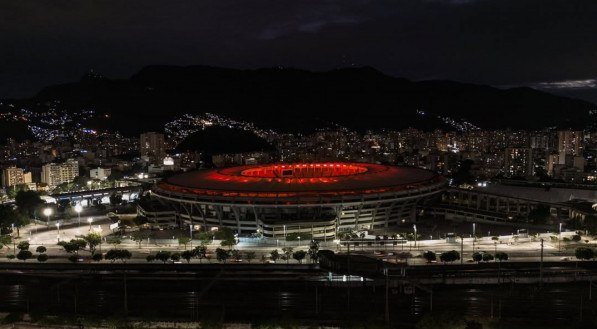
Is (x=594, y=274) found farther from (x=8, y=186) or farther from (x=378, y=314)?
(x=8, y=186)

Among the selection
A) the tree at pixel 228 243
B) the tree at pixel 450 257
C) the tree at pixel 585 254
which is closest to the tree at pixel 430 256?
the tree at pixel 450 257

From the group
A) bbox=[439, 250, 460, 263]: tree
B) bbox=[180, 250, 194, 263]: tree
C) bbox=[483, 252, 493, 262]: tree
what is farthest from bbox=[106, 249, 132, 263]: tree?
bbox=[483, 252, 493, 262]: tree

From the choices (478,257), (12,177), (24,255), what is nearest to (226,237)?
(24,255)

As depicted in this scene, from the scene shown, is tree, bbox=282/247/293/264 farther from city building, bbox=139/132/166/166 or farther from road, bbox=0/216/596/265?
city building, bbox=139/132/166/166

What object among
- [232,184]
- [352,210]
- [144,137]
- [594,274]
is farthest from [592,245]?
→ [144,137]

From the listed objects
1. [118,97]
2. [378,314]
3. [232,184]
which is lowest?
[378,314]

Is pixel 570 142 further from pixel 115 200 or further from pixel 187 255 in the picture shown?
pixel 187 255
